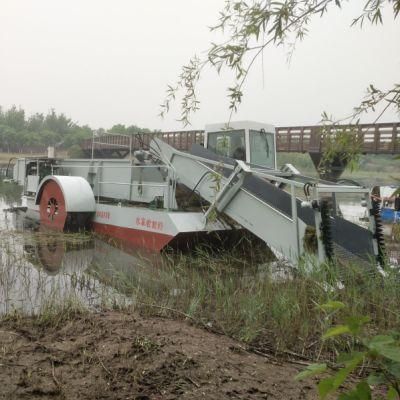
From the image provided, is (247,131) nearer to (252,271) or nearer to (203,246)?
(203,246)

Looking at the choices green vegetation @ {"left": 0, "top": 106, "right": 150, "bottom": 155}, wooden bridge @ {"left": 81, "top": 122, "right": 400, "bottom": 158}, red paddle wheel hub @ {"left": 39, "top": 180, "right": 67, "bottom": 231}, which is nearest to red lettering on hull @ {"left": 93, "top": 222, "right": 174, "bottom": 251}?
red paddle wheel hub @ {"left": 39, "top": 180, "right": 67, "bottom": 231}

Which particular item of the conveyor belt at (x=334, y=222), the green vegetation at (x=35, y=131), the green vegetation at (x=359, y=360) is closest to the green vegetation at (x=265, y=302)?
the conveyor belt at (x=334, y=222)

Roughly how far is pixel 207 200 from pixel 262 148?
1.60 meters

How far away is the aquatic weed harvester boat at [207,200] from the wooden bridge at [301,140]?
519 millimetres

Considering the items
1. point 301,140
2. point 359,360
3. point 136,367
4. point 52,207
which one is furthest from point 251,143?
point 301,140

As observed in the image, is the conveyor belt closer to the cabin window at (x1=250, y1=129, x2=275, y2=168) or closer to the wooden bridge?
the wooden bridge

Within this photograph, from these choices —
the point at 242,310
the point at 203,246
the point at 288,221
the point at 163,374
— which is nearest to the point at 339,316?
the point at 242,310

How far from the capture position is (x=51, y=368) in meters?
2.73

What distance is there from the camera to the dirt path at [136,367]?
242 centimetres

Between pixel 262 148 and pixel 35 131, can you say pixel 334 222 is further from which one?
pixel 35 131

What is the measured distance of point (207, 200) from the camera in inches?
325

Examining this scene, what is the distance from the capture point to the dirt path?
7.93 feet

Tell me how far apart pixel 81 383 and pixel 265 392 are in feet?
3.43

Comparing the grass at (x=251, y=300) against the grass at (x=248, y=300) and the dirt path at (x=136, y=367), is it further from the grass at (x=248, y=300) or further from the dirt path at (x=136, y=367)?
the dirt path at (x=136, y=367)
